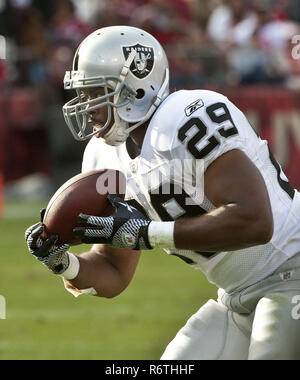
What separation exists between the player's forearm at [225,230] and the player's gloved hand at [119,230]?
0.12 m

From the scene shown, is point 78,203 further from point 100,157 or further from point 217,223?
point 217,223

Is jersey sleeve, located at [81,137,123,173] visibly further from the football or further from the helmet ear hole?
the helmet ear hole

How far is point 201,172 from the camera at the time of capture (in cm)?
326

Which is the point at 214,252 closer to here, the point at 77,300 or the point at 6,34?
the point at 77,300

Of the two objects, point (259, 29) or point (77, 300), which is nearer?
point (77, 300)

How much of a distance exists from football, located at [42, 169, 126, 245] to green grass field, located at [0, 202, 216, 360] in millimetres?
1652

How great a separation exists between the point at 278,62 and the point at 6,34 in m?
3.05

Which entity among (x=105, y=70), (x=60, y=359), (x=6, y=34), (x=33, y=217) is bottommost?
(x=33, y=217)

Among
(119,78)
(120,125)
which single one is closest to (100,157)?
(120,125)

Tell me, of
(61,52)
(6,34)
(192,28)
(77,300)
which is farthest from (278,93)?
(77,300)

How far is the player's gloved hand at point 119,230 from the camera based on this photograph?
128 inches

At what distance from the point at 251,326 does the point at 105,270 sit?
0.63 m

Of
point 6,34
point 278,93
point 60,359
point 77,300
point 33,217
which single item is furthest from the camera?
point 6,34

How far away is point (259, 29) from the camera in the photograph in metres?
10.6
